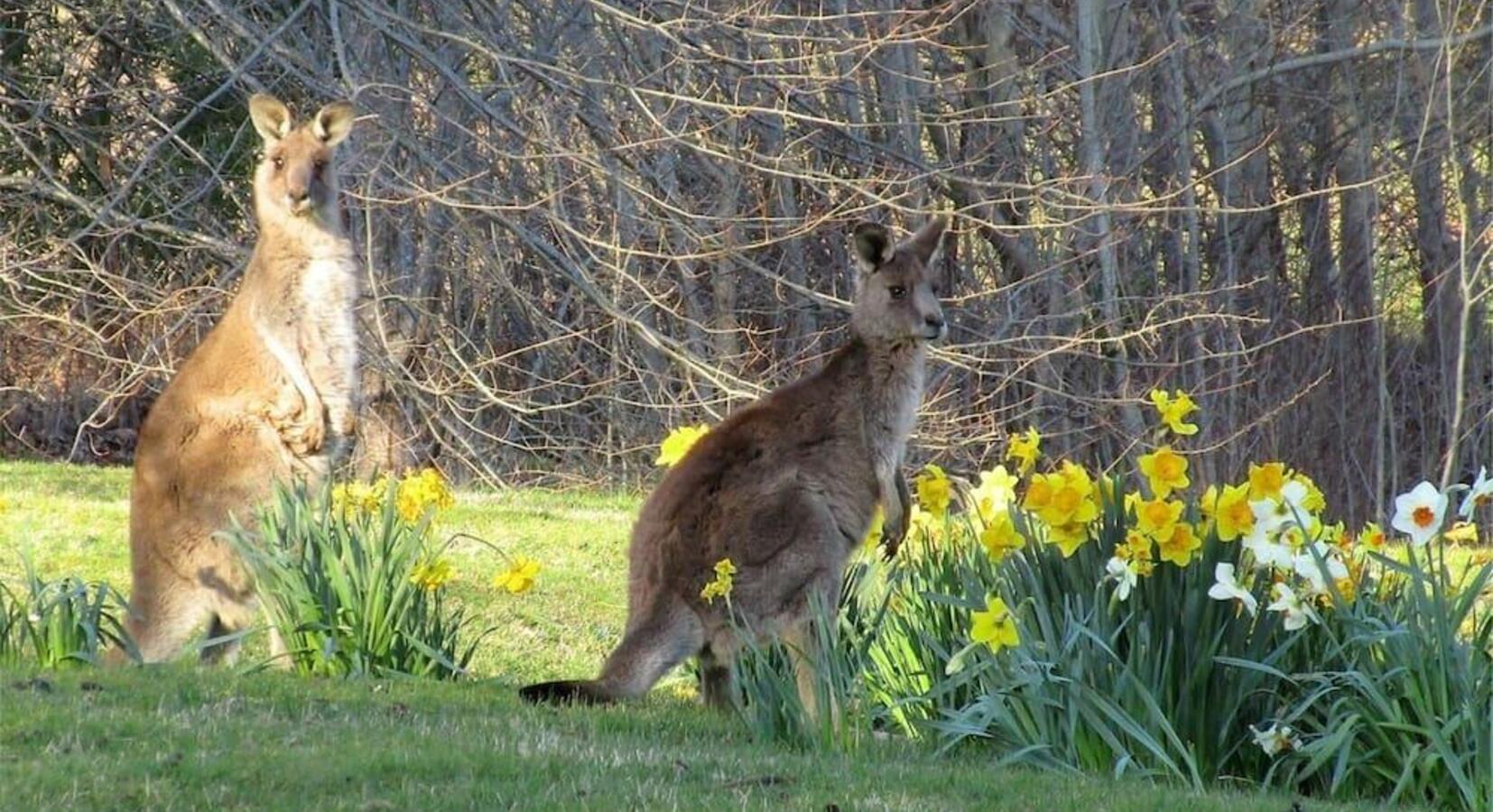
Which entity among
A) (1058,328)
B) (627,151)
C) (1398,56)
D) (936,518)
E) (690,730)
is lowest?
(690,730)

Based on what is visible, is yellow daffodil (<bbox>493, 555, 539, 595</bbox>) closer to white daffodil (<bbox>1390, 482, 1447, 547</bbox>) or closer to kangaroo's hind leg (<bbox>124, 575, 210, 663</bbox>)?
kangaroo's hind leg (<bbox>124, 575, 210, 663</bbox>)

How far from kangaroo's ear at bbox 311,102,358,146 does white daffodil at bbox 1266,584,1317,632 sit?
5037 mm

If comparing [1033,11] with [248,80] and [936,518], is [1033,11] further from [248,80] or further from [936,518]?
[936,518]

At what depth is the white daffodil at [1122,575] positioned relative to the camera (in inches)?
235

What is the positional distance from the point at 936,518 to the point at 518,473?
1014 centimetres

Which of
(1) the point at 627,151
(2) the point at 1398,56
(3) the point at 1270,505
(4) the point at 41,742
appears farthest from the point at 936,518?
(2) the point at 1398,56

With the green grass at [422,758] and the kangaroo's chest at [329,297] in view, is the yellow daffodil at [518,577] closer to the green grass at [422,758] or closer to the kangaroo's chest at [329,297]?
the green grass at [422,758]

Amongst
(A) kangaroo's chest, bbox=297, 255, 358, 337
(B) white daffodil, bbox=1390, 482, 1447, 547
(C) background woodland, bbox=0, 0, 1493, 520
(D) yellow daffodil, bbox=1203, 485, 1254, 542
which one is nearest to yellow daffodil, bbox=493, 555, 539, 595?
(A) kangaroo's chest, bbox=297, 255, 358, 337

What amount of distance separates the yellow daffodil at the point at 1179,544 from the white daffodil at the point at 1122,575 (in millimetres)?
131

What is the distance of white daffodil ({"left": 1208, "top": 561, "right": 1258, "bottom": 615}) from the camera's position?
19.4 ft

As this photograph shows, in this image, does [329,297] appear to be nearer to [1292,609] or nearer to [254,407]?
[254,407]

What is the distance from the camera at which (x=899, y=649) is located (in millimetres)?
7047

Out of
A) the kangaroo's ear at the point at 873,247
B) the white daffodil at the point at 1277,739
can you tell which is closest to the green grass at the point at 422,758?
the white daffodil at the point at 1277,739

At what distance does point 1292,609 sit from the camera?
596 cm
